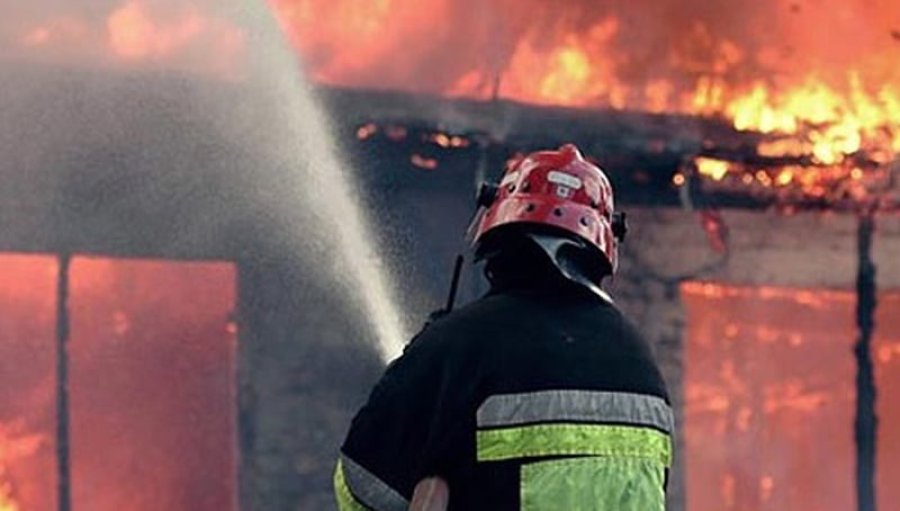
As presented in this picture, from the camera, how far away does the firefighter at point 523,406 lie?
9.59 ft

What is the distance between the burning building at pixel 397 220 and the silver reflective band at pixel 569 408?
2.95m

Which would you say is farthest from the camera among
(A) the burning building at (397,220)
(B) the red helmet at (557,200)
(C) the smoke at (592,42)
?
(C) the smoke at (592,42)

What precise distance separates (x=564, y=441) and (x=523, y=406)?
0.10 m

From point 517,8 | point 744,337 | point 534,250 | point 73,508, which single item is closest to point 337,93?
point 517,8

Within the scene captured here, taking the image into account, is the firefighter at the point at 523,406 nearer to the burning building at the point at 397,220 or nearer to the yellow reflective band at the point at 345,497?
the yellow reflective band at the point at 345,497

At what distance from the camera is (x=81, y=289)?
566cm

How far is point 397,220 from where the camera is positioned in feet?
20.3

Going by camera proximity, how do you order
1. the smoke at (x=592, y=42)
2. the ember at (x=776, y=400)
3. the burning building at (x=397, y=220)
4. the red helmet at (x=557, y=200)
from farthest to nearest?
the ember at (x=776, y=400) < the smoke at (x=592, y=42) < the burning building at (x=397, y=220) < the red helmet at (x=557, y=200)

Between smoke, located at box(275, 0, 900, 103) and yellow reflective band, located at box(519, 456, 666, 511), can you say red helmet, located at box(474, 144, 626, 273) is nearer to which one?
yellow reflective band, located at box(519, 456, 666, 511)

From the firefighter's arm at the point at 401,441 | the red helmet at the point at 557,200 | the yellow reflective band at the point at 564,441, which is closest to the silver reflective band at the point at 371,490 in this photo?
the firefighter's arm at the point at 401,441

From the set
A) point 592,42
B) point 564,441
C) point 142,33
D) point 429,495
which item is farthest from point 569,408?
point 592,42

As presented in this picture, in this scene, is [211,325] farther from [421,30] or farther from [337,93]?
[421,30]

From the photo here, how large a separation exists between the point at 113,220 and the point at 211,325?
0.55m

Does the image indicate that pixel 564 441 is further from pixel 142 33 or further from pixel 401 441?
pixel 142 33
